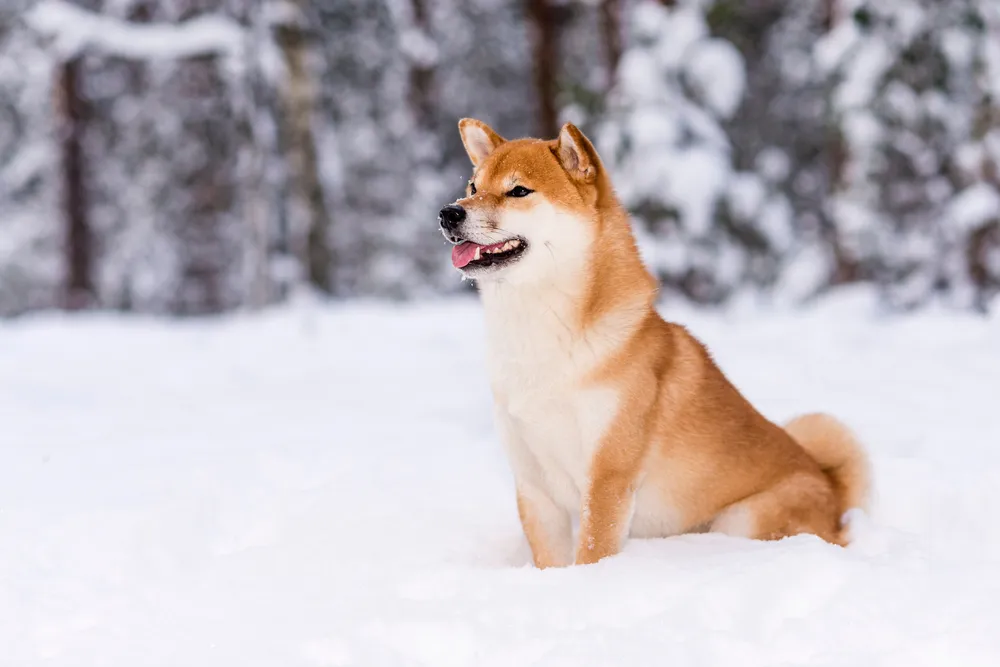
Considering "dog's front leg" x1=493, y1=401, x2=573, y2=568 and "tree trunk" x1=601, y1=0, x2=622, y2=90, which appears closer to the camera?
"dog's front leg" x1=493, y1=401, x2=573, y2=568

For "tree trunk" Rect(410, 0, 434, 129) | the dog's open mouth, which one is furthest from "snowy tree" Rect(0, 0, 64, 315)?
the dog's open mouth

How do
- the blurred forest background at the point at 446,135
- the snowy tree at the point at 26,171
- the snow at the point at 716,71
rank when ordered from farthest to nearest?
the snowy tree at the point at 26,171
the blurred forest background at the point at 446,135
the snow at the point at 716,71

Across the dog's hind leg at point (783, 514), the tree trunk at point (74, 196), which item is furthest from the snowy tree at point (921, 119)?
the tree trunk at point (74, 196)

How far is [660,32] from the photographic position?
36.2 ft

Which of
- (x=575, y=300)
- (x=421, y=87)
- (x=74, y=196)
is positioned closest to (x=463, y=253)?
(x=575, y=300)

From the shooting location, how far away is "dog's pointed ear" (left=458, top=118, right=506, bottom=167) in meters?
3.72

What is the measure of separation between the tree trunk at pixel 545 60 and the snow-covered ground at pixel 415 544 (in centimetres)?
630

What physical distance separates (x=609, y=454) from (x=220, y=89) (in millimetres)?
15186

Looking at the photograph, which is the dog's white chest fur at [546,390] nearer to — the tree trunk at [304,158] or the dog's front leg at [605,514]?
the dog's front leg at [605,514]

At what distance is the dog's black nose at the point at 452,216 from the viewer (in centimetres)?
Result: 318

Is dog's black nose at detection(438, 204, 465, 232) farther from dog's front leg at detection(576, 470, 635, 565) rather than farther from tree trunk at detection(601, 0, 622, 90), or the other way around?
tree trunk at detection(601, 0, 622, 90)

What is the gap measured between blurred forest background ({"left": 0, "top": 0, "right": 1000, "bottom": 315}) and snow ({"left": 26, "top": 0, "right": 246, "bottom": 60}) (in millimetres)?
40

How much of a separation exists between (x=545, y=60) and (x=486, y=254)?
1053 centimetres

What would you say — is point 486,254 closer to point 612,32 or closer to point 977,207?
point 612,32
